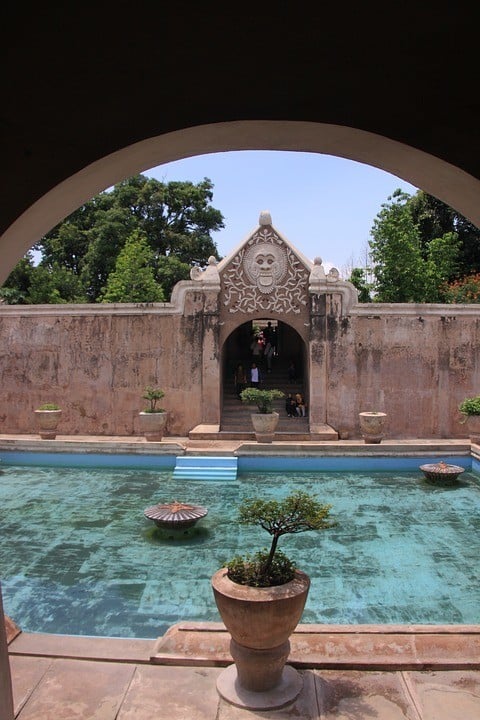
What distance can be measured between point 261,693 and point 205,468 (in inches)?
290

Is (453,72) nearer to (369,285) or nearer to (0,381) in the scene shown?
(0,381)

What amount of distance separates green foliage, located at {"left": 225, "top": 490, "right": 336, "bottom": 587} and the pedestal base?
49cm

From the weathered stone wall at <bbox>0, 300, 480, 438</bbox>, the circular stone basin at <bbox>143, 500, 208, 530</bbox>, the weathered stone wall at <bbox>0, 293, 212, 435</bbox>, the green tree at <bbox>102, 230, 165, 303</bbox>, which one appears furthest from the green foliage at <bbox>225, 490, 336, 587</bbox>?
the green tree at <bbox>102, 230, 165, 303</bbox>

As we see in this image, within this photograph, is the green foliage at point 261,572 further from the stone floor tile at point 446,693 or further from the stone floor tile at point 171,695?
the stone floor tile at point 446,693

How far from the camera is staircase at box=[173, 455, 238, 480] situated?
33.7ft

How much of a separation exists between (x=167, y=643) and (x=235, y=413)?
34.7 ft

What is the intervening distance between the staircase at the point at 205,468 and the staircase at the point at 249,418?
159 centimetres

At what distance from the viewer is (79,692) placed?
315cm

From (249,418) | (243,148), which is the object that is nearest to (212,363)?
(249,418)

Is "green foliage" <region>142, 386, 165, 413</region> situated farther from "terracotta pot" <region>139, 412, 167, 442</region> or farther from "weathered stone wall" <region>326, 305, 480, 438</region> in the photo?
"weathered stone wall" <region>326, 305, 480, 438</region>

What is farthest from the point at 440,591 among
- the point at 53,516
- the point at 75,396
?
the point at 75,396

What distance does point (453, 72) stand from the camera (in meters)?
1.85

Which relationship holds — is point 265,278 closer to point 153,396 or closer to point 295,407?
point 295,407

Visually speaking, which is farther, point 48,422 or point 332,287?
point 332,287
